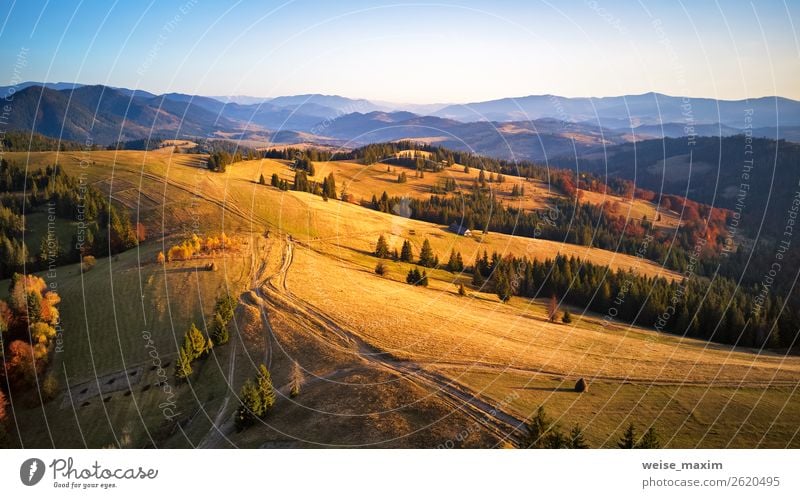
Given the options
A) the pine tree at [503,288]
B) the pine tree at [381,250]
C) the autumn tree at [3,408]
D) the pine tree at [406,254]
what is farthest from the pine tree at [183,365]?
the pine tree at [406,254]

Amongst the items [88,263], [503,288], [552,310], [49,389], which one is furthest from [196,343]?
[552,310]

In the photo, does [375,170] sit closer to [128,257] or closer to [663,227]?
[663,227]

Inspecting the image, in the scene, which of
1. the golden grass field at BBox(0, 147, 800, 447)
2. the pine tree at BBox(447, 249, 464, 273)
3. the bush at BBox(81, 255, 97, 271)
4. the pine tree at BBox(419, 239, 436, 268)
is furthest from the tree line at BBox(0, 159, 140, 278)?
the pine tree at BBox(447, 249, 464, 273)

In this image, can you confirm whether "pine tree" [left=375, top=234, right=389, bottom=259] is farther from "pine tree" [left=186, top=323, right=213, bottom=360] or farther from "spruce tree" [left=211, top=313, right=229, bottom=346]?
"pine tree" [left=186, top=323, right=213, bottom=360]

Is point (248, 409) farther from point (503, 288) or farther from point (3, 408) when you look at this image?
point (503, 288)

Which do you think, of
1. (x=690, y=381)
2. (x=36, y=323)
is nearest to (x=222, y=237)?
(x=36, y=323)

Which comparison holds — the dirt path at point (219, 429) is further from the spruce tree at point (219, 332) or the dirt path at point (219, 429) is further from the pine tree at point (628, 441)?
the pine tree at point (628, 441)
